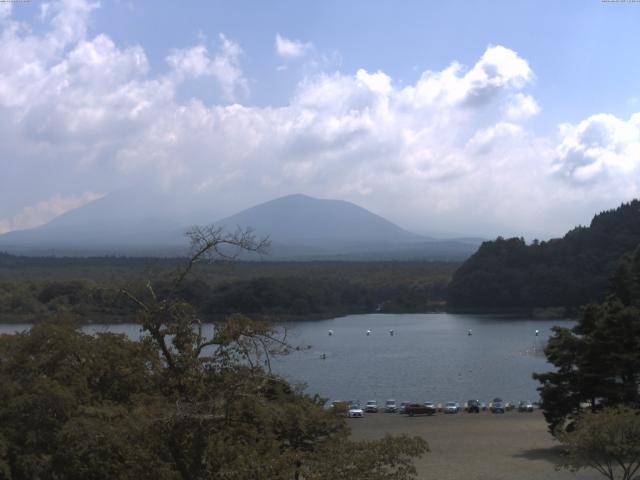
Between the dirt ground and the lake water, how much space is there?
252cm

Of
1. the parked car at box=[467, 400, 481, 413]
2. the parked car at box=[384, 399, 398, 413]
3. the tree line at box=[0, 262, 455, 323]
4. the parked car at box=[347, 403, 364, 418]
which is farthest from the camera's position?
the tree line at box=[0, 262, 455, 323]

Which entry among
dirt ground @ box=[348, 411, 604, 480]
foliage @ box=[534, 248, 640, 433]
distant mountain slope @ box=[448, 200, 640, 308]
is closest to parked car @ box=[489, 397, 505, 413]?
dirt ground @ box=[348, 411, 604, 480]

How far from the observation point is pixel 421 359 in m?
31.1

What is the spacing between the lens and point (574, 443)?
8852mm

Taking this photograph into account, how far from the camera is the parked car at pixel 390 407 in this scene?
2012cm

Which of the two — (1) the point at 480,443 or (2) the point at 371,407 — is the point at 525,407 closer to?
(2) the point at 371,407

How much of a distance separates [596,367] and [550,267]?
1571 inches

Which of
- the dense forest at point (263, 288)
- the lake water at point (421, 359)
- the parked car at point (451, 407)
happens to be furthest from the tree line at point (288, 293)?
the parked car at point (451, 407)

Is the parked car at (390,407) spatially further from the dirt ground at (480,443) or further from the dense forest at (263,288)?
the dense forest at (263,288)

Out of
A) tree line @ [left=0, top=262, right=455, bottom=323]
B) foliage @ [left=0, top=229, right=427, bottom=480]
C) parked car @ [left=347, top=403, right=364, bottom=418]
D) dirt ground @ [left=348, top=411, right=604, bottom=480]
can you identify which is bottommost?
parked car @ [left=347, top=403, right=364, bottom=418]

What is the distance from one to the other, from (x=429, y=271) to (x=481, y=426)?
50.3m

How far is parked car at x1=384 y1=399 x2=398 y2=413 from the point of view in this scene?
66.0 ft

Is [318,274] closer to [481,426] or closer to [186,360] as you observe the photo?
[481,426]

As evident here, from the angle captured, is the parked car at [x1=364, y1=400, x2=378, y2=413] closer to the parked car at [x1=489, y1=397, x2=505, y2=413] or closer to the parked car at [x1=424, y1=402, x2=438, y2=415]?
the parked car at [x1=424, y1=402, x2=438, y2=415]
